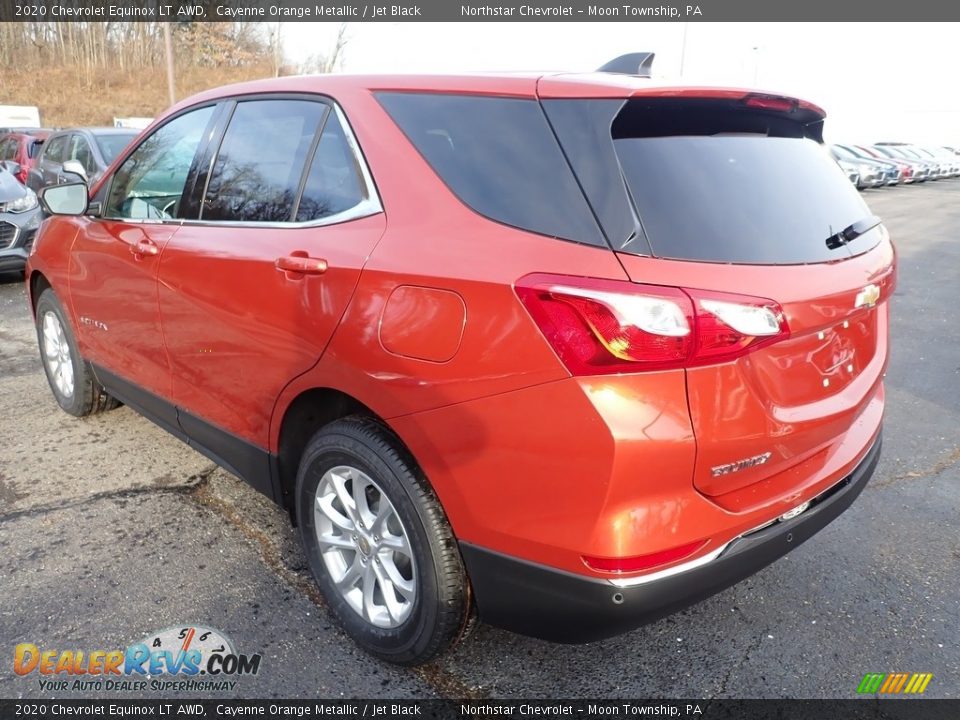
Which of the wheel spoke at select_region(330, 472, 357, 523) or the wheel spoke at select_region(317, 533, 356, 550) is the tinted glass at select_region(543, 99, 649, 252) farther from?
the wheel spoke at select_region(317, 533, 356, 550)

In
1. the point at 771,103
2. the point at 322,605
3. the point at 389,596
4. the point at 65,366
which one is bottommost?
the point at 322,605

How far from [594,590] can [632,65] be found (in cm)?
160

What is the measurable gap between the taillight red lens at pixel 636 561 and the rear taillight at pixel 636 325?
44cm

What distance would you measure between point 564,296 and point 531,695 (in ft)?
4.14

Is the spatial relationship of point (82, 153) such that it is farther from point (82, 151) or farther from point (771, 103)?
point (771, 103)

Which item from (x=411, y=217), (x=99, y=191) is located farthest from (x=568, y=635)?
(x=99, y=191)

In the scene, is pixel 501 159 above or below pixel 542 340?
above

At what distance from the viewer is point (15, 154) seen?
1477 centimetres

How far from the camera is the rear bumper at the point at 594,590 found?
5.65 ft

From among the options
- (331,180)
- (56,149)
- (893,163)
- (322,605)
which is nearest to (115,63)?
(56,149)

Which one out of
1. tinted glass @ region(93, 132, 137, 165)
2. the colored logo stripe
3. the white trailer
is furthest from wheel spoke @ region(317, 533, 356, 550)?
the white trailer

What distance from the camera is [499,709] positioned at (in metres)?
2.12

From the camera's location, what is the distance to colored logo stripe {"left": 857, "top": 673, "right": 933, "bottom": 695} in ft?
7.16

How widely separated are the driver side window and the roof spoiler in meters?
1.66
